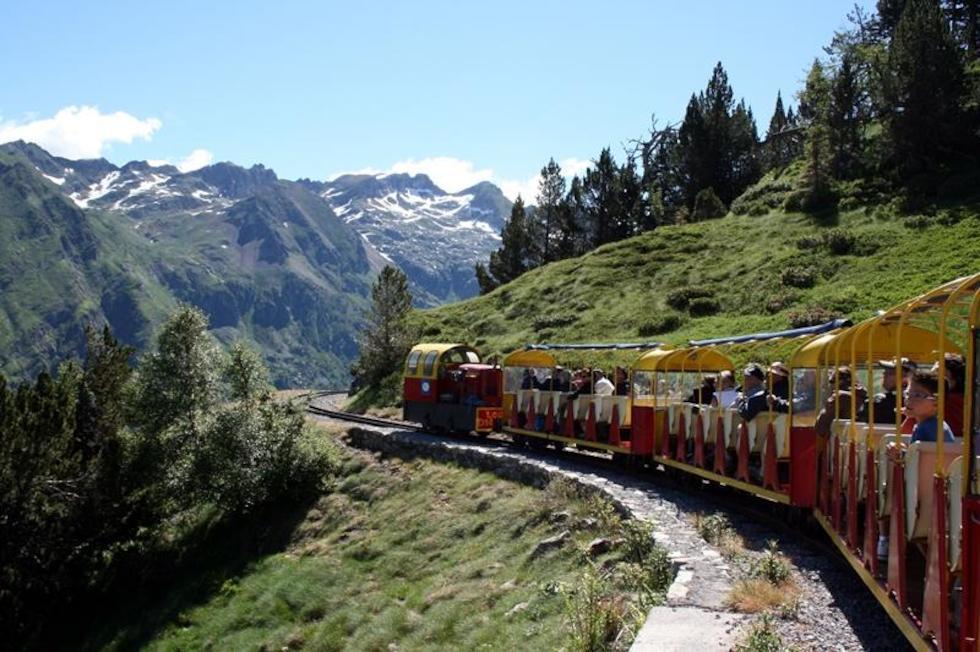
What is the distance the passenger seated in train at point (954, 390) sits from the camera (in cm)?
769

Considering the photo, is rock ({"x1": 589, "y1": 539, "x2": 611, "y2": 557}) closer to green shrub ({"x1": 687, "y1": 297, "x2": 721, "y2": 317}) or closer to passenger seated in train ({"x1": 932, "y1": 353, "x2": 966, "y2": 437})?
passenger seated in train ({"x1": 932, "y1": 353, "x2": 966, "y2": 437})

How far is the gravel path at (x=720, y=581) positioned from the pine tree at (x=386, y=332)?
28.9 metres

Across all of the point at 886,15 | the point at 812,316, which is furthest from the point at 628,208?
the point at 812,316

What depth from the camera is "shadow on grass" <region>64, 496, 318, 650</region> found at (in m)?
27.0

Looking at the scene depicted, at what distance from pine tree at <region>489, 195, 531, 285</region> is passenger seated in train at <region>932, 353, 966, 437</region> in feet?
247

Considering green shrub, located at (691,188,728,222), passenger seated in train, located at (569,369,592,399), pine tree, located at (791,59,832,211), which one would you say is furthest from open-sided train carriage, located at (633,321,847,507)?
green shrub, located at (691,188,728,222)

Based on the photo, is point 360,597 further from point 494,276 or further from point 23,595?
point 494,276

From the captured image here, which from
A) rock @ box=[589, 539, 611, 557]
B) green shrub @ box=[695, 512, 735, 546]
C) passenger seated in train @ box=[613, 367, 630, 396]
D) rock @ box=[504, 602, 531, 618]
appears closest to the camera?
green shrub @ box=[695, 512, 735, 546]

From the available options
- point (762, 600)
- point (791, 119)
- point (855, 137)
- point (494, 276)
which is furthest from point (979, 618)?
point (791, 119)

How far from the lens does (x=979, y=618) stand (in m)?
5.52

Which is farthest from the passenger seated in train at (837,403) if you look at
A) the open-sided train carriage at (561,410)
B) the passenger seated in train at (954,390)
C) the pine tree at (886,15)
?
the pine tree at (886,15)

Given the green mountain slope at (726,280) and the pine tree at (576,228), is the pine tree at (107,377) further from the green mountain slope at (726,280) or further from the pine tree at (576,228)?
the pine tree at (576,228)

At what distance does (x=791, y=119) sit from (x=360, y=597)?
9612 cm

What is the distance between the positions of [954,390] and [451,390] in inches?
992
